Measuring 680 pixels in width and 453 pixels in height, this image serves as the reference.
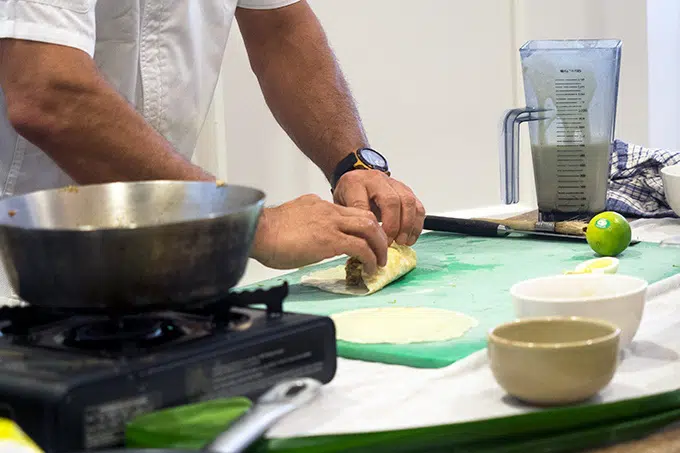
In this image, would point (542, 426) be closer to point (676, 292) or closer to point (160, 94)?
point (676, 292)

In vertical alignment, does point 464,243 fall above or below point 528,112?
below

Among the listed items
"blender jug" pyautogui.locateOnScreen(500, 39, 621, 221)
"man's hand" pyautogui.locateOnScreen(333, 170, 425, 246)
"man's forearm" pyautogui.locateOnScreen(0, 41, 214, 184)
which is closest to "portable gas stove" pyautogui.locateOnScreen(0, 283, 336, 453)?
"man's forearm" pyautogui.locateOnScreen(0, 41, 214, 184)

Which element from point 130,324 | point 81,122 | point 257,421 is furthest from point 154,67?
point 257,421

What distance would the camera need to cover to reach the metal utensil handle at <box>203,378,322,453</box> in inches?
29.8

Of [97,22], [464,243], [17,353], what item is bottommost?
[464,243]

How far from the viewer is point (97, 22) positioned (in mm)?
1776

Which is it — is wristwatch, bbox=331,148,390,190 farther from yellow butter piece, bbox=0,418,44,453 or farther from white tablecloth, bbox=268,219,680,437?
yellow butter piece, bbox=0,418,44,453

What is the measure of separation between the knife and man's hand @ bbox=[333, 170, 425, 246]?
0.19 m

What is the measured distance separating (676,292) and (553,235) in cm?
45

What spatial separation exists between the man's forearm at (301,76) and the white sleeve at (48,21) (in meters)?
0.76

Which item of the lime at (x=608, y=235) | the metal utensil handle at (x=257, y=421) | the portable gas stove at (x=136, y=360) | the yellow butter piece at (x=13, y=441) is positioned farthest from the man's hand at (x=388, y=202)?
the yellow butter piece at (x=13, y=441)

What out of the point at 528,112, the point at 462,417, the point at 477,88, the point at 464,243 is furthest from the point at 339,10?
the point at 462,417

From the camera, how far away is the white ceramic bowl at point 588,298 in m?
1.06

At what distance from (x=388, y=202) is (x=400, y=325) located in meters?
0.53
